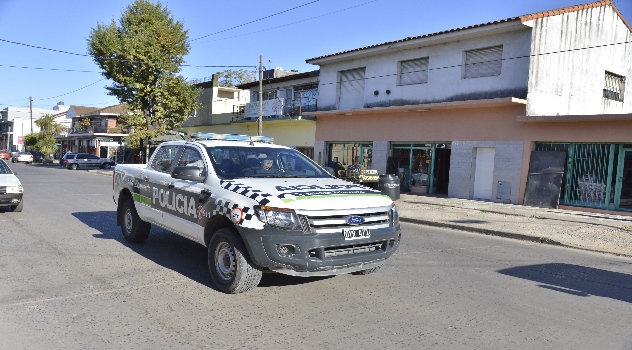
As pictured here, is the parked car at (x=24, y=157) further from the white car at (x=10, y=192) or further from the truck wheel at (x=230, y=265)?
the truck wheel at (x=230, y=265)

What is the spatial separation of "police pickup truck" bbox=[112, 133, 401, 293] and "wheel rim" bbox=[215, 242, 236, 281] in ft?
0.04

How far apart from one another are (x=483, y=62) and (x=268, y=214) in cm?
1624

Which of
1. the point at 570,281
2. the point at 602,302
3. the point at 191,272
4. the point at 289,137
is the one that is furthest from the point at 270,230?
the point at 289,137

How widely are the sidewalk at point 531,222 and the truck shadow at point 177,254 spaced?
6674mm

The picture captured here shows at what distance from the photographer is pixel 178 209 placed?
6352mm

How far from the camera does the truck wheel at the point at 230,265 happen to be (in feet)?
16.9

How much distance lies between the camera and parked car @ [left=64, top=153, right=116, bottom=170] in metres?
43.1

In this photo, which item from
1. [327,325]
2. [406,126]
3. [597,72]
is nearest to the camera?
[327,325]

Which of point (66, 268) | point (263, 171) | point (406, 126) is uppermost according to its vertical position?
point (406, 126)

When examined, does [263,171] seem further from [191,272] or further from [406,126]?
[406,126]

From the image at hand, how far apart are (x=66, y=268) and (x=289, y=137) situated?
22.7 meters

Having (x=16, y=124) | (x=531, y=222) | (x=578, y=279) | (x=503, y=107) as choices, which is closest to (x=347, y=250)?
(x=578, y=279)

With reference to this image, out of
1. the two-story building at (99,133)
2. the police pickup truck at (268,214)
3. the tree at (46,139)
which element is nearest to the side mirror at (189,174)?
the police pickup truck at (268,214)

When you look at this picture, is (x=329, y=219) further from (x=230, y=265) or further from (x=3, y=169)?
(x=3, y=169)
